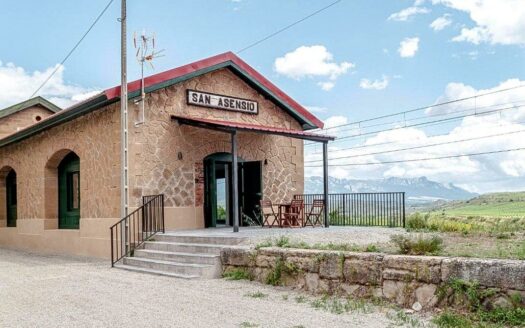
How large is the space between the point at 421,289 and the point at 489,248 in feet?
7.28

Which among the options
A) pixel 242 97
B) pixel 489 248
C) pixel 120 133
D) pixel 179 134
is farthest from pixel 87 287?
pixel 242 97

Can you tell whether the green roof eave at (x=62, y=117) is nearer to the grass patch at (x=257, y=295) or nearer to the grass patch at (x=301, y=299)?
the grass patch at (x=257, y=295)

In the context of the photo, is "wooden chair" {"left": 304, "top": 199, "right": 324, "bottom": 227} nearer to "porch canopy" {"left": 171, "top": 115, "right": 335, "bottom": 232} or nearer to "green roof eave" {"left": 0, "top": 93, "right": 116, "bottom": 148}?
"porch canopy" {"left": 171, "top": 115, "right": 335, "bottom": 232}

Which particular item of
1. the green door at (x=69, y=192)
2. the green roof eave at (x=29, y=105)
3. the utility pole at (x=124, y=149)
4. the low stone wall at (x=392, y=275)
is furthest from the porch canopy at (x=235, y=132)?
the green roof eave at (x=29, y=105)

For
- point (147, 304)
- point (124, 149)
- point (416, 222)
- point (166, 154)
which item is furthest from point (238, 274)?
point (416, 222)

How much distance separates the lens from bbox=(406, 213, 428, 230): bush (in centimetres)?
1386

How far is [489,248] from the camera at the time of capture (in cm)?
812

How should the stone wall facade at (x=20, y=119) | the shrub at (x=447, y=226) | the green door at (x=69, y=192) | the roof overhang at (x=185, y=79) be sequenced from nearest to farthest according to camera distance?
1. the roof overhang at (x=185, y=79)
2. the shrub at (x=447, y=226)
3. the green door at (x=69, y=192)
4. the stone wall facade at (x=20, y=119)

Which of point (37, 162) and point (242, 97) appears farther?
point (37, 162)

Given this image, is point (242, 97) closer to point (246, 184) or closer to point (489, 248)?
point (246, 184)

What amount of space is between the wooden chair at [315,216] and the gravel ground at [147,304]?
5.62m

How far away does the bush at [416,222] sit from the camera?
13859 millimetres

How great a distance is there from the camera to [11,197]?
19734mm

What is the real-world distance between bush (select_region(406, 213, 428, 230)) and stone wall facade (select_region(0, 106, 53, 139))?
1551cm
